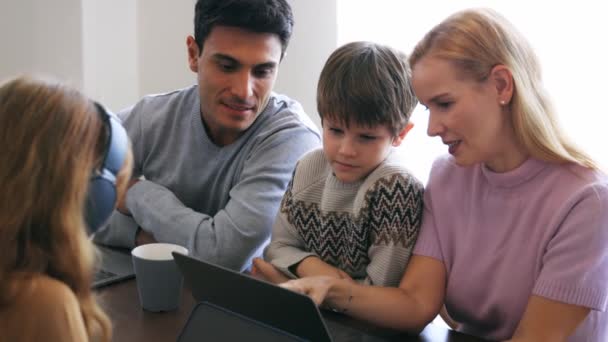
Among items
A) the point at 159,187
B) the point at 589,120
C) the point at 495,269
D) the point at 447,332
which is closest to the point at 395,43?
the point at 589,120

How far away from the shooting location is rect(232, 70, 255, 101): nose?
5.07ft

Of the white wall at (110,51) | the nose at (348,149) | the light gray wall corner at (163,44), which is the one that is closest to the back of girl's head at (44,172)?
the nose at (348,149)

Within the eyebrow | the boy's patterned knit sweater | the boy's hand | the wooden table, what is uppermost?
the eyebrow

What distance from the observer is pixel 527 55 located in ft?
3.68

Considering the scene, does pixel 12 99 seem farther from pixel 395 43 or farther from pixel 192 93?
pixel 395 43

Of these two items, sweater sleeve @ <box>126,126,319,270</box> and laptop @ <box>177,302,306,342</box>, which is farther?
sweater sleeve @ <box>126,126,319,270</box>

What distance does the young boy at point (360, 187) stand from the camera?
119 cm

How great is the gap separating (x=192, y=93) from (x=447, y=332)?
1043 mm

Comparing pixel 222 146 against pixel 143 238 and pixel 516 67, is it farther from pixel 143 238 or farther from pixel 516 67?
pixel 516 67

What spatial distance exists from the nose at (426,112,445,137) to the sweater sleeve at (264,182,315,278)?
0.34m

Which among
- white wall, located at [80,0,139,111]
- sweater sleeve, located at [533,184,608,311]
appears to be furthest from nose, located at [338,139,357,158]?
white wall, located at [80,0,139,111]

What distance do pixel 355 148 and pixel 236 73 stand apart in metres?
0.49

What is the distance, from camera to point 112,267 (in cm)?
131

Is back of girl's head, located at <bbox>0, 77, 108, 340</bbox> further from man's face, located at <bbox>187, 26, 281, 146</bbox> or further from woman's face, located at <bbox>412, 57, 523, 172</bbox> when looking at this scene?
man's face, located at <bbox>187, 26, 281, 146</bbox>
